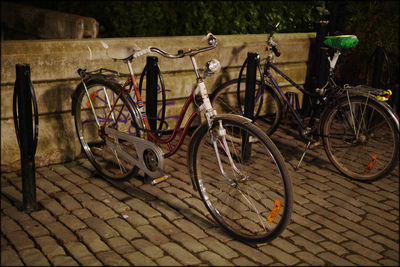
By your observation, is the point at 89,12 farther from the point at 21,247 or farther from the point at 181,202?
the point at 21,247

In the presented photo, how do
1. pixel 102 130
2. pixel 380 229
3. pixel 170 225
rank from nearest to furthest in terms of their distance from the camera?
pixel 170 225 → pixel 380 229 → pixel 102 130

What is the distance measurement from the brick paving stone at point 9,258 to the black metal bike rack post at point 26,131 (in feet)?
2.06

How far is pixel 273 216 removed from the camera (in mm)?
3893

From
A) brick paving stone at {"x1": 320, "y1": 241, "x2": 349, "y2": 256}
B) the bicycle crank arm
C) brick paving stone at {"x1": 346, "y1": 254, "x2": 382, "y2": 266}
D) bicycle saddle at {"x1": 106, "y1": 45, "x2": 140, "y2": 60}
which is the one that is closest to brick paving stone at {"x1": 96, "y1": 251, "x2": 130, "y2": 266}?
the bicycle crank arm

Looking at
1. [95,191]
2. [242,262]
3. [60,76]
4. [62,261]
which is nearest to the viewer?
[62,261]

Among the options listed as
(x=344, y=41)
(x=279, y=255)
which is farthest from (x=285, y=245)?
(x=344, y=41)

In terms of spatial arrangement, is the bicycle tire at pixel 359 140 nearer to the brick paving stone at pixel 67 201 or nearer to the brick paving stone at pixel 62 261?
the brick paving stone at pixel 67 201

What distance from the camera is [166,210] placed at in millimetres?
4359

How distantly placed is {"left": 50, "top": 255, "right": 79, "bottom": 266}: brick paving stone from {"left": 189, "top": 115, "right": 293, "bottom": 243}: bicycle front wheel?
1.13m

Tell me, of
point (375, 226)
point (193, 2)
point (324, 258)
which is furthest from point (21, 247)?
point (193, 2)

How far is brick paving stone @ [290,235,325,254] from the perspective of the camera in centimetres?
385

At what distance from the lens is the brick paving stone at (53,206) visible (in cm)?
425

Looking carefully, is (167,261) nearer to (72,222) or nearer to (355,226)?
Result: (72,222)

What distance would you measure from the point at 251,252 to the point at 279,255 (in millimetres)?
200
